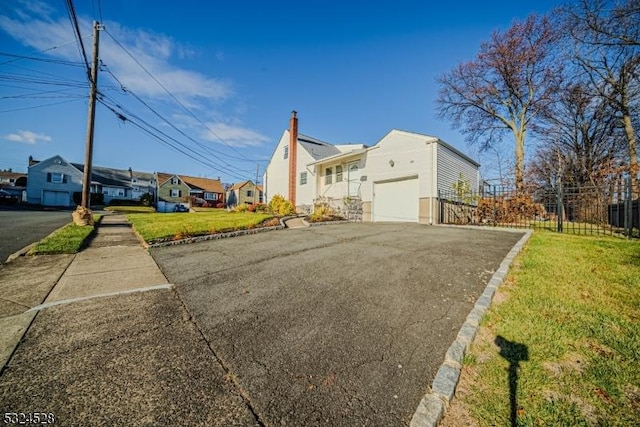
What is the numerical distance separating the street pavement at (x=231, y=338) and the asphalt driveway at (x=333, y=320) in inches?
0.6

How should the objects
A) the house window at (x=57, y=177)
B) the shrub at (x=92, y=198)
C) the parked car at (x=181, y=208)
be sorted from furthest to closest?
1. the parked car at (x=181, y=208)
2. the shrub at (x=92, y=198)
3. the house window at (x=57, y=177)

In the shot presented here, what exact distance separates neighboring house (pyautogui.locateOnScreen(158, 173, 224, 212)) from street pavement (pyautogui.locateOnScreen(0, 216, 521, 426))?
1731 inches

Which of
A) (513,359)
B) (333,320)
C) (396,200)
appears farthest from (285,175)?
(513,359)

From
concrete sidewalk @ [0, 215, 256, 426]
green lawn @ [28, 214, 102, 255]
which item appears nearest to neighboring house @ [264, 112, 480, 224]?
concrete sidewalk @ [0, 215, 256, 426]

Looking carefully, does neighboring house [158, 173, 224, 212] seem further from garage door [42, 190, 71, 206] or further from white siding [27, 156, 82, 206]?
garage door [42, 190, 71, 206]

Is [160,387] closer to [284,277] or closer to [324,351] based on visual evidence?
[324,351]

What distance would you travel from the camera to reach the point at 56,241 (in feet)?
23.1

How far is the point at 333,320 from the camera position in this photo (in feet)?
9.62

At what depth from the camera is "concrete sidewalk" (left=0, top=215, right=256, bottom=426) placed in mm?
1694

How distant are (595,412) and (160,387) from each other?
306 cm

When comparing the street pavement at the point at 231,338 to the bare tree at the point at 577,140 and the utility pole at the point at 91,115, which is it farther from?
the bare tree at the point at 577,140

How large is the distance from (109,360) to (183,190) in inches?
2095

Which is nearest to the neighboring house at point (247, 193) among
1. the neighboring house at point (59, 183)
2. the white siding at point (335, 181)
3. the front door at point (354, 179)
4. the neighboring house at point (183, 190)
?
the neighboring house at point (183, 190)

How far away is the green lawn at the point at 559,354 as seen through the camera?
167cm
